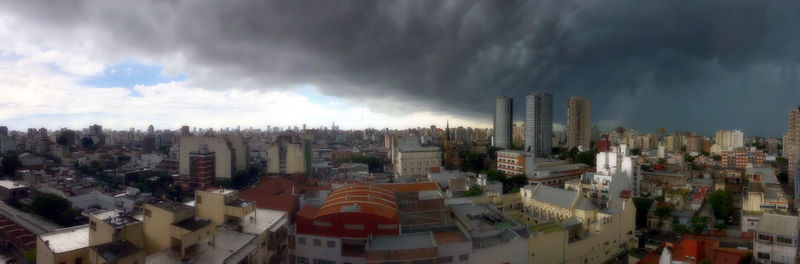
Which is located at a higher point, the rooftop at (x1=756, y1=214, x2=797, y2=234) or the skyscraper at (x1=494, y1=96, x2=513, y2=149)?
the skyscraper at (x1=494, y1=96, x2=513, y2=149)

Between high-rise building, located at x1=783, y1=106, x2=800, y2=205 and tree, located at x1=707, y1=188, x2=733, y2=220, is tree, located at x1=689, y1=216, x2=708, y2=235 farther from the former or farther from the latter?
high-rise building, located at x1=783, y1=106, x2=800, y2=205

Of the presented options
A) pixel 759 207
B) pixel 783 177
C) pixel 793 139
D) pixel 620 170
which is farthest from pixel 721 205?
pixel 783 177

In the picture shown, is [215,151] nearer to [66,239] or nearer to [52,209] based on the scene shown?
[52,209]

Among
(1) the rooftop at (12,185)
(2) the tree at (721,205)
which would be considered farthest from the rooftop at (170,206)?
(2) the tree at (721,205)

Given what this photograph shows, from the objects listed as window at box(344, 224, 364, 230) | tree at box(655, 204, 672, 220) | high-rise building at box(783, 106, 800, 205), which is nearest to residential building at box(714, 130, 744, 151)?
high-rise building at box(783, 106, 800, 205)

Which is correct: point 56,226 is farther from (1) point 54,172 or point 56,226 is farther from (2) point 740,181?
(2) point 740,181

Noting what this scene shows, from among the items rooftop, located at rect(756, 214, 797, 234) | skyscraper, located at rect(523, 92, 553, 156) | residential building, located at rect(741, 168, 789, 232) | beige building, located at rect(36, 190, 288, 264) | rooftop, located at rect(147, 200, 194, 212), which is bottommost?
residential building, located at rect(741, 168, 789, 232)
